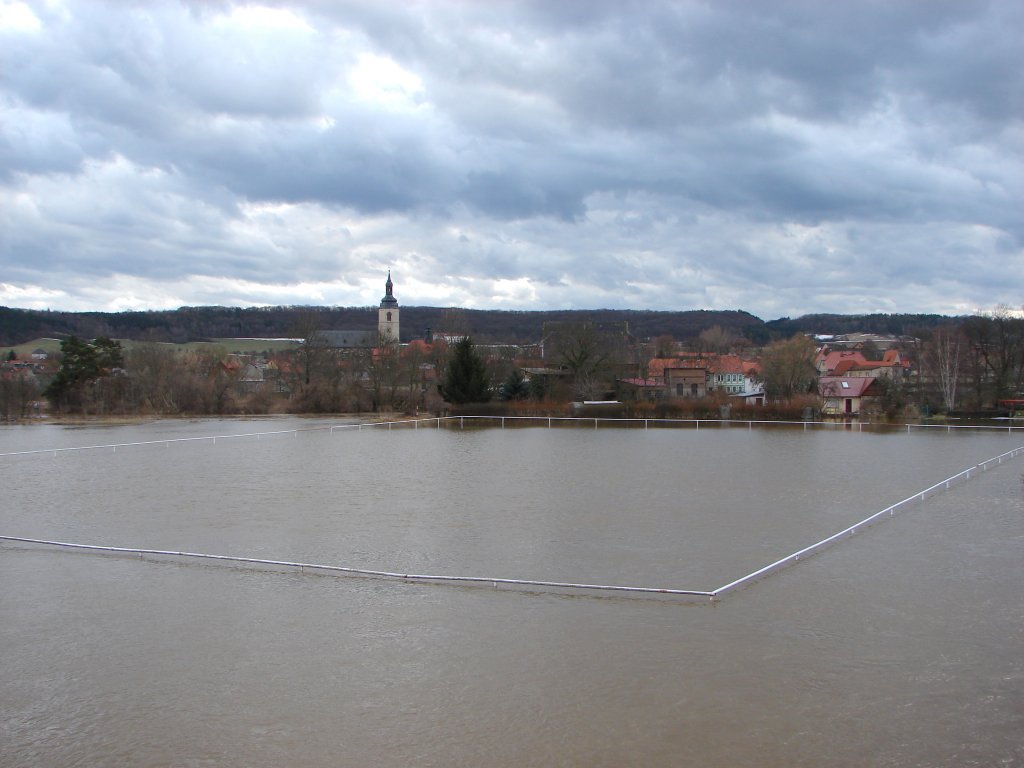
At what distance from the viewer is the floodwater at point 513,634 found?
5879mm

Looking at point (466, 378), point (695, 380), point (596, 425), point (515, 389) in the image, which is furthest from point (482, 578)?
point (695, 380)

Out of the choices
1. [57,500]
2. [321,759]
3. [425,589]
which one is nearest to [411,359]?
[57,500]

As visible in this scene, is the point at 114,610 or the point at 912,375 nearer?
the point at 114,610

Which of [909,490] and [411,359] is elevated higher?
[411,359]

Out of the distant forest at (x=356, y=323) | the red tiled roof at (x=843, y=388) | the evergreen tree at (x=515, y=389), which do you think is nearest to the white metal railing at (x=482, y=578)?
the evergreen tree at (x=515, y=389)

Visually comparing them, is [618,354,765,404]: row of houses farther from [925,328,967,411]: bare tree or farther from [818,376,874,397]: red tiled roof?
[925,328,967,411]: bare tree

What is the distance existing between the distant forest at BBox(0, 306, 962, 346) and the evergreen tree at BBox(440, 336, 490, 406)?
155ft

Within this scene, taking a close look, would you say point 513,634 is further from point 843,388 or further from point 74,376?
point 74,376

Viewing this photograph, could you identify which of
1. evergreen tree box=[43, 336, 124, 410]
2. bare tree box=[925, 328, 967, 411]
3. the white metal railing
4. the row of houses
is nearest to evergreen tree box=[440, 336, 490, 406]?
the row of houses

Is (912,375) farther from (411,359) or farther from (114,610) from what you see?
(114,610)

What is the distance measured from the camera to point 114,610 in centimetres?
880

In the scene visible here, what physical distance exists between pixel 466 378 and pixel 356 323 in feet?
244

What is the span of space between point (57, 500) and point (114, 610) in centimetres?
875

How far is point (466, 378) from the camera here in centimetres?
4188
